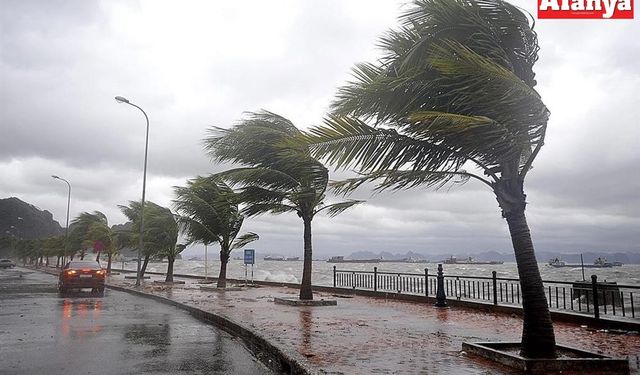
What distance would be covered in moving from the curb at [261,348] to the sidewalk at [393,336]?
0.39 feet

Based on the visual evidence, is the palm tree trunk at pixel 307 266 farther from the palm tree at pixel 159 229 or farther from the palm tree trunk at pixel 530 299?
the palm tree at pixel 159 229

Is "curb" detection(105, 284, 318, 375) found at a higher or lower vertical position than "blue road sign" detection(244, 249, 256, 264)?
lower

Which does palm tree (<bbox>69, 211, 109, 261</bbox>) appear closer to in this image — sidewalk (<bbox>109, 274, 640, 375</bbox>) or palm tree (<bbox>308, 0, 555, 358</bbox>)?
sidewalk (<bbox>109, 274, 640, 375</bbox>)

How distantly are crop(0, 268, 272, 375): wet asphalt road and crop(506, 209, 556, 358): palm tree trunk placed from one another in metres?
3.83

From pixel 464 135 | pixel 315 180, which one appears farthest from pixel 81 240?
pixel 464 135

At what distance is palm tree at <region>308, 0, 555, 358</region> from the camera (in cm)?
731

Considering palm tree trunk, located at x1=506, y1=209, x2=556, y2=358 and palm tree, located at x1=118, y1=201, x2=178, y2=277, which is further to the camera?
palm tree, located at x1=118, y1=201, x2=178, y2=277

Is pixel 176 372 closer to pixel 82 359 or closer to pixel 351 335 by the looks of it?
pixel 82 359

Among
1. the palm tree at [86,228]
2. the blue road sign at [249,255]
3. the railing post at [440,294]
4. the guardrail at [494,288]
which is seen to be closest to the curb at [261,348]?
the guardrail at [494,288]

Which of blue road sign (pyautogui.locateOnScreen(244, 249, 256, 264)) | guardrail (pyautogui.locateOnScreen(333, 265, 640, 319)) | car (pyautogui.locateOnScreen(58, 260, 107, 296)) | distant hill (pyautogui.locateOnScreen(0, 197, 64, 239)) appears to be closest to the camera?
guardrail (pyautogui.locateOnScreen(333, 265, 640, 319))

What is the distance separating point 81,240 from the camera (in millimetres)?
55531

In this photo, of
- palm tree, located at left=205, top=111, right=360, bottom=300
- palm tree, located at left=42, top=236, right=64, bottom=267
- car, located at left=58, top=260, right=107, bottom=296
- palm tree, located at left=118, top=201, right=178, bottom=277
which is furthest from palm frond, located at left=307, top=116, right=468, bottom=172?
palm tree, located at left=42, top=236, right=64, bottom=267

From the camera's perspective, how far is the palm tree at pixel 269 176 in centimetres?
1648

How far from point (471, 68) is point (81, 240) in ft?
184
